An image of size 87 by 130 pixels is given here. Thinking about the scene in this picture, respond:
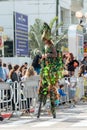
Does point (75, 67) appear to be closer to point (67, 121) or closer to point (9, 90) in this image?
point (9, 90)

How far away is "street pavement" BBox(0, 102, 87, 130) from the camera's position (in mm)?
12212

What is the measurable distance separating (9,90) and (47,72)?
1831mm

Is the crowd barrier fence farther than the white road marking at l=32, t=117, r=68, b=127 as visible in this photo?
Yes

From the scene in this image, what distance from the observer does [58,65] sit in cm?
1403

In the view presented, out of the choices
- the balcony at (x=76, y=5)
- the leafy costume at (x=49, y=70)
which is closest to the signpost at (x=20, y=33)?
the leafy costume at (x=49, y=70)

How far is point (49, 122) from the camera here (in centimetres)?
1335

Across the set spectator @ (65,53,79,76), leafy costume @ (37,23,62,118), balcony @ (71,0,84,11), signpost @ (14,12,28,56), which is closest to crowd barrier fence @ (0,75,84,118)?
leafy costume @ (37,23,62,118)

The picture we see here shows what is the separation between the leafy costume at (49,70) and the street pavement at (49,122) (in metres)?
0.69

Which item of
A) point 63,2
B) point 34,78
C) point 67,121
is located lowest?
point 67,121

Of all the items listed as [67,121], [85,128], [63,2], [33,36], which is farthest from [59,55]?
[63,2]

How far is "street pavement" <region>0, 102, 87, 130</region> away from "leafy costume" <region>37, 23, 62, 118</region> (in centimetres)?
69

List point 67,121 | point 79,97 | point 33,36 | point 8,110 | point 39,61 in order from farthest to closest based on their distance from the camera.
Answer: point 33,36 → point 79,97 → point 8,110 → point 39,61 → point 67,121

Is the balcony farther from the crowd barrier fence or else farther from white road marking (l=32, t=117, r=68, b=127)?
white road marking (l=32, t=117, r=68, b=127)

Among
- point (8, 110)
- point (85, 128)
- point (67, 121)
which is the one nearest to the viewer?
point (85, 128)
